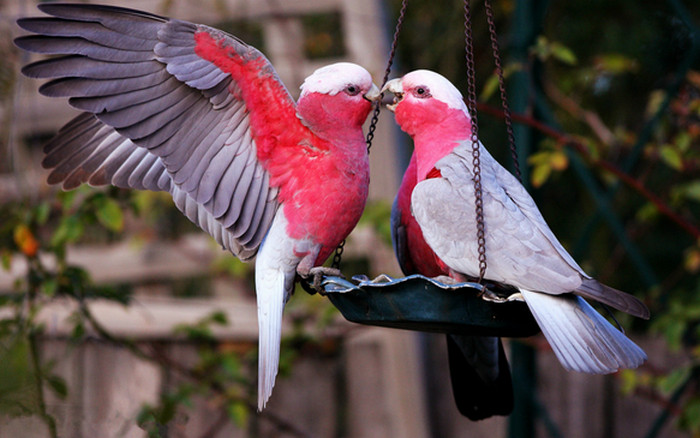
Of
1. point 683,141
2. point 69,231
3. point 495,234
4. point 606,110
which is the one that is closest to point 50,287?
point 69,231

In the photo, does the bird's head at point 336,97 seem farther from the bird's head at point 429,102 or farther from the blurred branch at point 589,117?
the blurred branch at point 589,117

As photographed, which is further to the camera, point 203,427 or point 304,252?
point 203,427

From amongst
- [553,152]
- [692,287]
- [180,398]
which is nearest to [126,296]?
[180,398]

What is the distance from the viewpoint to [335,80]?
1908 mm

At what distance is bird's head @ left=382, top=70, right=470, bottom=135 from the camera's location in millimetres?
1899

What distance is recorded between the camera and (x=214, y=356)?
3.33 meters

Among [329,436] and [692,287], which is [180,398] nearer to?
[329,436]

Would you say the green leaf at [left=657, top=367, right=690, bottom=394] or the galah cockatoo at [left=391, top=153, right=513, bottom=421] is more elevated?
the galah cockatoo at [left=391, top=153, right=513, bottom=421]

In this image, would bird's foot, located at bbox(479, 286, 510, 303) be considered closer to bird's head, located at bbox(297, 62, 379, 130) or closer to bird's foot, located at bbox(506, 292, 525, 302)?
bird's foot, located at bbox(506, 292, 525, 302)

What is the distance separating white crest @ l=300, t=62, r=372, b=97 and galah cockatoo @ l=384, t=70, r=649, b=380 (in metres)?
0.10

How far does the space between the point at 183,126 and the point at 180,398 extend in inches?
59.2

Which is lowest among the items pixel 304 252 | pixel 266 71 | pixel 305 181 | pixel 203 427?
pixel 203 427

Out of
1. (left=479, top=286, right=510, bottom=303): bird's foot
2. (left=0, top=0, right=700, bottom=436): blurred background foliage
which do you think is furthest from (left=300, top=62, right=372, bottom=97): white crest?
(left=0, top=0, right=700, bottom=436): blurred background foliage

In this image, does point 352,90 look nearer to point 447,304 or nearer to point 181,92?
point 181,92
